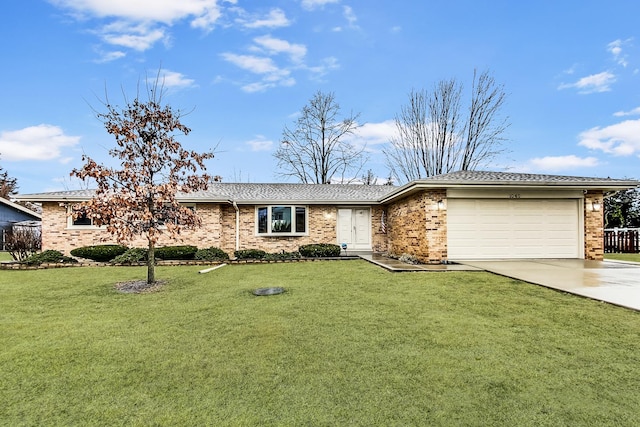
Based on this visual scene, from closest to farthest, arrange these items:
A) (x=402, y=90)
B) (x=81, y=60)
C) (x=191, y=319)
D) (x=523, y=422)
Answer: (x=523, y=422) < (x=191, y=319) < (x=81, y=60) < (x=402, y=90)

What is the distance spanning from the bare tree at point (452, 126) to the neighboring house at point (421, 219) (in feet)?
37.8

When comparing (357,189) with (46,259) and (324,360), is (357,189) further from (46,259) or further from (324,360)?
(324,360)

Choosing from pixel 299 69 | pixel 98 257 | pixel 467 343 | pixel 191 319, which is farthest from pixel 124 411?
pixel 299 69

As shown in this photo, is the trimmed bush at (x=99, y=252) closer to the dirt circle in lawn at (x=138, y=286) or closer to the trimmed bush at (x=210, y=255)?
the trimmed bush at (x=210, y=255)

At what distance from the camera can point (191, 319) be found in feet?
17.6

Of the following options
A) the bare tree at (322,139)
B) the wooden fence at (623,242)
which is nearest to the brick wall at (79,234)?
the bare tree at (322,139)

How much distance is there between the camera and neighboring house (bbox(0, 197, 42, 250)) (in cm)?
2301

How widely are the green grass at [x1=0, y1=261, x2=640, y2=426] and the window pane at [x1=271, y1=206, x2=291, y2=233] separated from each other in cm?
881

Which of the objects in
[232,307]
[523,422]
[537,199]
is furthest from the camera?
[537,199]

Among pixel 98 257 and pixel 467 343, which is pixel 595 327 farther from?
pixel 98 257

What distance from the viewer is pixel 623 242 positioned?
1634cm

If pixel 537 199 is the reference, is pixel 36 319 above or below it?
below

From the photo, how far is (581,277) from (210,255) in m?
11.3

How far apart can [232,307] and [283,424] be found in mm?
3676
